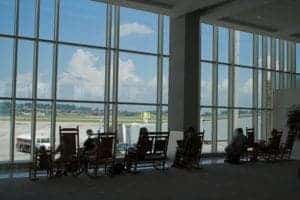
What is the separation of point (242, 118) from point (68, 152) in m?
10.0

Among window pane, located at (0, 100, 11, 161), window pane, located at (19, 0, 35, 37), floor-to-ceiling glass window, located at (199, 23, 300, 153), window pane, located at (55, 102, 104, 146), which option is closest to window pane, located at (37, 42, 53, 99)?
window pane, located at (19, 0, 35, 37)

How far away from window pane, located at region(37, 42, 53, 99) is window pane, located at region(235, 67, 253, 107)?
7833 millimetres

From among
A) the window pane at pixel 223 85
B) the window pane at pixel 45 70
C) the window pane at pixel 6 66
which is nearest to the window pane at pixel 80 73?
the window pane at pixel 45 70

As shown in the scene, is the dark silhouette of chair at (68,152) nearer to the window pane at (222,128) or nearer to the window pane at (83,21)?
the window pane at (83,21)

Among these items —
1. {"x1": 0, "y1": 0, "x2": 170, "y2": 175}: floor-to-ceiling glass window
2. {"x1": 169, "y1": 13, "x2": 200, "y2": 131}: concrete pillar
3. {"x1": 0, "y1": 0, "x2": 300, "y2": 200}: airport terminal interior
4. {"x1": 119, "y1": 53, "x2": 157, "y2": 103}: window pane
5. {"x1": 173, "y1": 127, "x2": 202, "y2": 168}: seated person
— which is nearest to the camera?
{"x1": 0, "y1": 0, "x2": 300, "y2": 200}: airport terminal interior

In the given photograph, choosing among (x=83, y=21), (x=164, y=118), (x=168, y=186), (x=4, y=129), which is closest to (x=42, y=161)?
(x=168, y=186)

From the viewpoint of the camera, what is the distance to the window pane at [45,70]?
13016mm

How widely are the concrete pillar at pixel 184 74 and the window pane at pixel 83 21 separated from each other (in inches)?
94.9

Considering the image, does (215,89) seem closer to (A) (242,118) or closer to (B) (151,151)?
(A) (242,118)

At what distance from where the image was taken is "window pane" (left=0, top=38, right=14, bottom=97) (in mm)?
12375

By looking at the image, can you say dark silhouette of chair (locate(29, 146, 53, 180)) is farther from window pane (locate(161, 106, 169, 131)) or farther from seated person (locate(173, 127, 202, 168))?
window pane (locate(161, 106, 169, 131))

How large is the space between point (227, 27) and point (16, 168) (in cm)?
941

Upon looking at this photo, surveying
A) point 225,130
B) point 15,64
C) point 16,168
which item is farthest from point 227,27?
point 16,168

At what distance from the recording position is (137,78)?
15.3m
